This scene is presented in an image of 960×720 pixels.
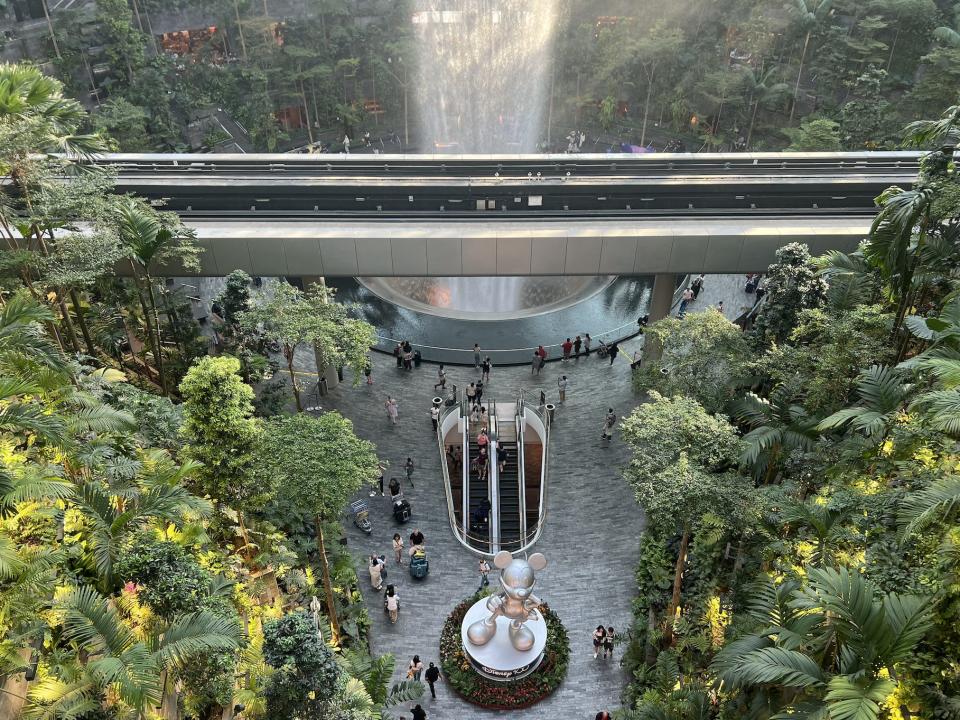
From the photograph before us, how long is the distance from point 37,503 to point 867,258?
15.7m

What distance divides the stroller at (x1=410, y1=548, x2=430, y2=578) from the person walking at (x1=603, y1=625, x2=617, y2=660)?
513 centimetres

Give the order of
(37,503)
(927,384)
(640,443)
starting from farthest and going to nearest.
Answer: (640,443) < (927,384) < (37,503)

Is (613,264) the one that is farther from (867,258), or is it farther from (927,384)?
(927,384)

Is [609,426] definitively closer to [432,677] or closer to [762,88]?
[432,677]

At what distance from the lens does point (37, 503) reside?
10359 millimetres

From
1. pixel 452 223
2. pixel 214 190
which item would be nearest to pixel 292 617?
pixel 452 223

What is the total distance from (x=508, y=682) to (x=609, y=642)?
2548mm

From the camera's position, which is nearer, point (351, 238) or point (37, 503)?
point (37, 503)

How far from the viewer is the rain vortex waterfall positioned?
44781 mm

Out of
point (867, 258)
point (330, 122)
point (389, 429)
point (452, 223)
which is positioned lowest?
point (389, 429)

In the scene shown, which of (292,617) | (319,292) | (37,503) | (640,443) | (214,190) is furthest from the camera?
(214,190)

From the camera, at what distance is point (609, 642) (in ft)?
54.0

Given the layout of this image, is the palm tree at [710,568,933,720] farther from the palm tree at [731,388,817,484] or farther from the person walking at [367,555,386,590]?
the person walking at [367,555,386,590]

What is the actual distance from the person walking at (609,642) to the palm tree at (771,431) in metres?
5.07
